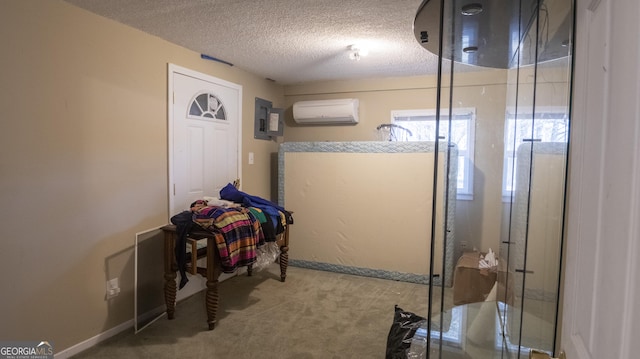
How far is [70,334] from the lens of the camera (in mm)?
2246

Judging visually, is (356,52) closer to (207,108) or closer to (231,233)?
(207,108)

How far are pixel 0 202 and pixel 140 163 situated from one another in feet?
2.97

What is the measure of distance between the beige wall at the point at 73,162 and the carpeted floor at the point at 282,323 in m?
0.39

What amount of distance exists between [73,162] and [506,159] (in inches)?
105

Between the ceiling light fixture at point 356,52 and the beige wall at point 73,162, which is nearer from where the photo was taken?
the beige wall at point 73,162

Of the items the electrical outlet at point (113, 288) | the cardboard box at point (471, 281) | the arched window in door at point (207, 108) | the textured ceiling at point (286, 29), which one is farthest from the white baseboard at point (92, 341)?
the cardboard box at point (471, 281)

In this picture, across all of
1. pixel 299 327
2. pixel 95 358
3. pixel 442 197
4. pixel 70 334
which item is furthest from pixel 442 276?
pixel 70 334

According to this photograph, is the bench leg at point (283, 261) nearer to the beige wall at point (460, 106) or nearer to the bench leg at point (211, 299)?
the bench leg at point (211, 299)

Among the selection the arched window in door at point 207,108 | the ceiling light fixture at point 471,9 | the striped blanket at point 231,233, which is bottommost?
the striped blanket at point 231,233

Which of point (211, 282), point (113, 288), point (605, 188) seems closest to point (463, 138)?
point (605, 188)

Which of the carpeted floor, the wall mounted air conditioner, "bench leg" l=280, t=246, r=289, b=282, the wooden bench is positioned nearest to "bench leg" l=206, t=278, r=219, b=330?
the wooden bench

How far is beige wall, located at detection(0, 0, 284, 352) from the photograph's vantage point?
1.96 metres

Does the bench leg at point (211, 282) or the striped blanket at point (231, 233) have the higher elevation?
the striped blanket at point (231, 233)

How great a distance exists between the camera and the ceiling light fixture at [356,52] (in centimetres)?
296
